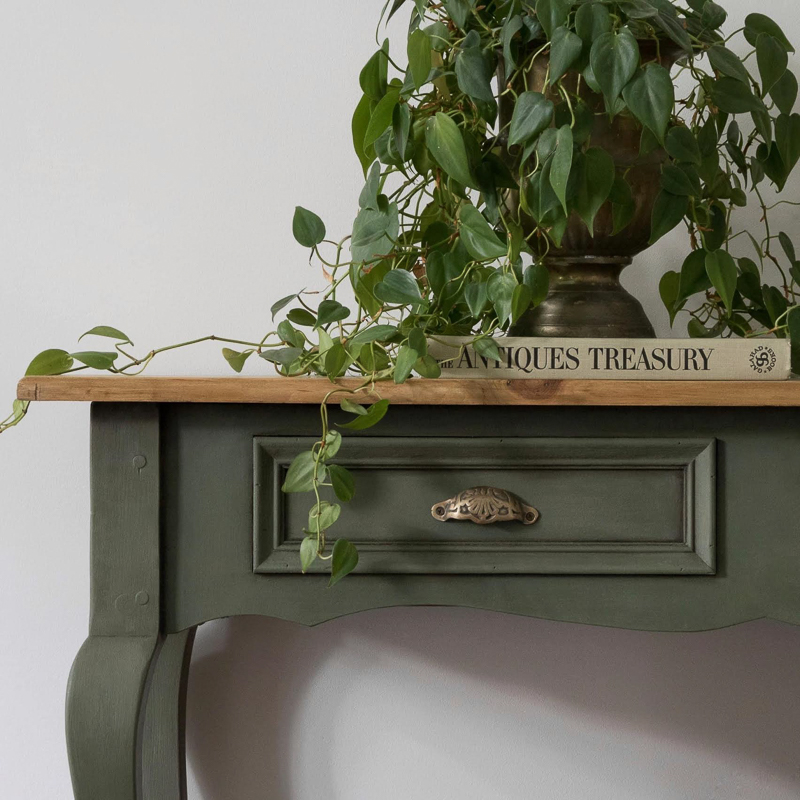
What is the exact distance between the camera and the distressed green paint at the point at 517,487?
682mm

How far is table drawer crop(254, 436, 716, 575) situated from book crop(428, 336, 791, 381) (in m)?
0.06

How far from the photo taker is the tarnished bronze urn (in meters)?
0.75

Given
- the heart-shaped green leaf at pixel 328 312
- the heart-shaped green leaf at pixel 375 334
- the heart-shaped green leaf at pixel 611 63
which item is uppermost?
the heart-shaped green leaf at pixel 611 63

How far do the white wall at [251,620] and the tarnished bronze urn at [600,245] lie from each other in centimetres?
32

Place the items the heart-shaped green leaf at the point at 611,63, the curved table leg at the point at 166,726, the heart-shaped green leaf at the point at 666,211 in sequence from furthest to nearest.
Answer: the curved table leg at the point at 166,726, the heart-shaped green leaf at the point at 666,211, the heart-shaped green leaf at the point at 611,63

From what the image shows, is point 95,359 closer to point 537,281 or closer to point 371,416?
point 371,416

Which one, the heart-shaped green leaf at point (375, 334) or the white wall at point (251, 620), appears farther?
the white wall at point (251, 620)

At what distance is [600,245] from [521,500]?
27 cm

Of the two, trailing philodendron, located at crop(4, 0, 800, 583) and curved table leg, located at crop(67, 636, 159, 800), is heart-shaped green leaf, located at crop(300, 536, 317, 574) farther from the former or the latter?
curved table leg, located at crop(67, 636, 159, 800)

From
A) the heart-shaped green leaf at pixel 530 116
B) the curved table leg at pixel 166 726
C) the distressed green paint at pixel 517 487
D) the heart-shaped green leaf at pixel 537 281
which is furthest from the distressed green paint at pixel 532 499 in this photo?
the curved table leg at pixel 166 726

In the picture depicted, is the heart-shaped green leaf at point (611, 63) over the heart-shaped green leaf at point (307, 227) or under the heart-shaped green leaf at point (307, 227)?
over

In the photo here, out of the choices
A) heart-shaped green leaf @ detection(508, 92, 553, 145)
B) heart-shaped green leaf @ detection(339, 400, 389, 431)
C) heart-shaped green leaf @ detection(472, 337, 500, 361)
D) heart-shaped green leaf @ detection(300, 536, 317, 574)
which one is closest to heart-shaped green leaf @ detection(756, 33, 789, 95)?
heart-shaped green leaf @ detection(508, 92, 553, 145)

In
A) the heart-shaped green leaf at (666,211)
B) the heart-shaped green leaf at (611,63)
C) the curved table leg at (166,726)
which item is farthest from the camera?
the curved table leg at (166,726)

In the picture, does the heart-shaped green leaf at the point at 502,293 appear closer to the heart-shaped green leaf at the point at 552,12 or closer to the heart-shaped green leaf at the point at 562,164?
the heart-shaped green leaf at the point at 562,164
